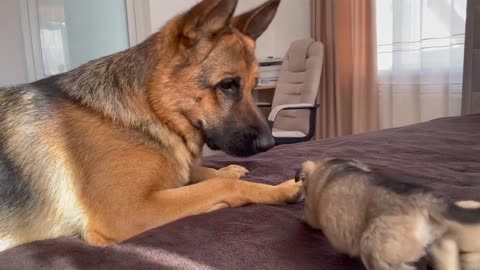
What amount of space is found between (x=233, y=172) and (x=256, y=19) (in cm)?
52

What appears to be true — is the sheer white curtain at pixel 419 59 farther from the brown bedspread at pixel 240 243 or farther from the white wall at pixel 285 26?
the brown bedspread at pixel 240 243

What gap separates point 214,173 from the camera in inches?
53.2

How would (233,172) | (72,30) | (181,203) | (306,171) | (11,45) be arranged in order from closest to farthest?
(306,171), (181,203), (233,172), (11,45), (72,30)

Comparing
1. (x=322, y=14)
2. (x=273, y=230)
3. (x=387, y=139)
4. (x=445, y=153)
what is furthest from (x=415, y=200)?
(x=322, y=14)

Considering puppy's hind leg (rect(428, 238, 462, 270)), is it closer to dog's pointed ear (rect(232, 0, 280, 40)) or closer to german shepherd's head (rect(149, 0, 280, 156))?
german shepherd's head (rect(149, 0, 280, 156))

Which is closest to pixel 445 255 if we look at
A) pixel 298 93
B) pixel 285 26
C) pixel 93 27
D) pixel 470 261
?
pixel 470 261

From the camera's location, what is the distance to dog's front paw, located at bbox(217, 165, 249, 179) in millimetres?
1336

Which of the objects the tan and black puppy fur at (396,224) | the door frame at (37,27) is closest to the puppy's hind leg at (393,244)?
the tan and black puppy fur at (396,224)

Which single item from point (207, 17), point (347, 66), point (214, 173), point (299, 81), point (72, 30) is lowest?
point (214, 173)

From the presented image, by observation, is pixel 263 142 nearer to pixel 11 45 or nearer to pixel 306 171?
pixel 306 171

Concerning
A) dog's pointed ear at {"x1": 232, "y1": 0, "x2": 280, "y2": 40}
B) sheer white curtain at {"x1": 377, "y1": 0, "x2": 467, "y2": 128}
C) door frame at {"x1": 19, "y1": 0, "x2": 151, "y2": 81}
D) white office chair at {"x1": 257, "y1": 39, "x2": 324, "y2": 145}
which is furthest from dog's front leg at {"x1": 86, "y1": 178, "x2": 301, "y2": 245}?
door frame at {"x1": 19, "y1": 0, "x2": 151, "y2": 81}

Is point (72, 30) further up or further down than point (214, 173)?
further up

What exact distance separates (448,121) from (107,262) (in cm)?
181

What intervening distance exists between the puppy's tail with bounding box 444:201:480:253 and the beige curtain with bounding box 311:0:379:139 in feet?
10.4
